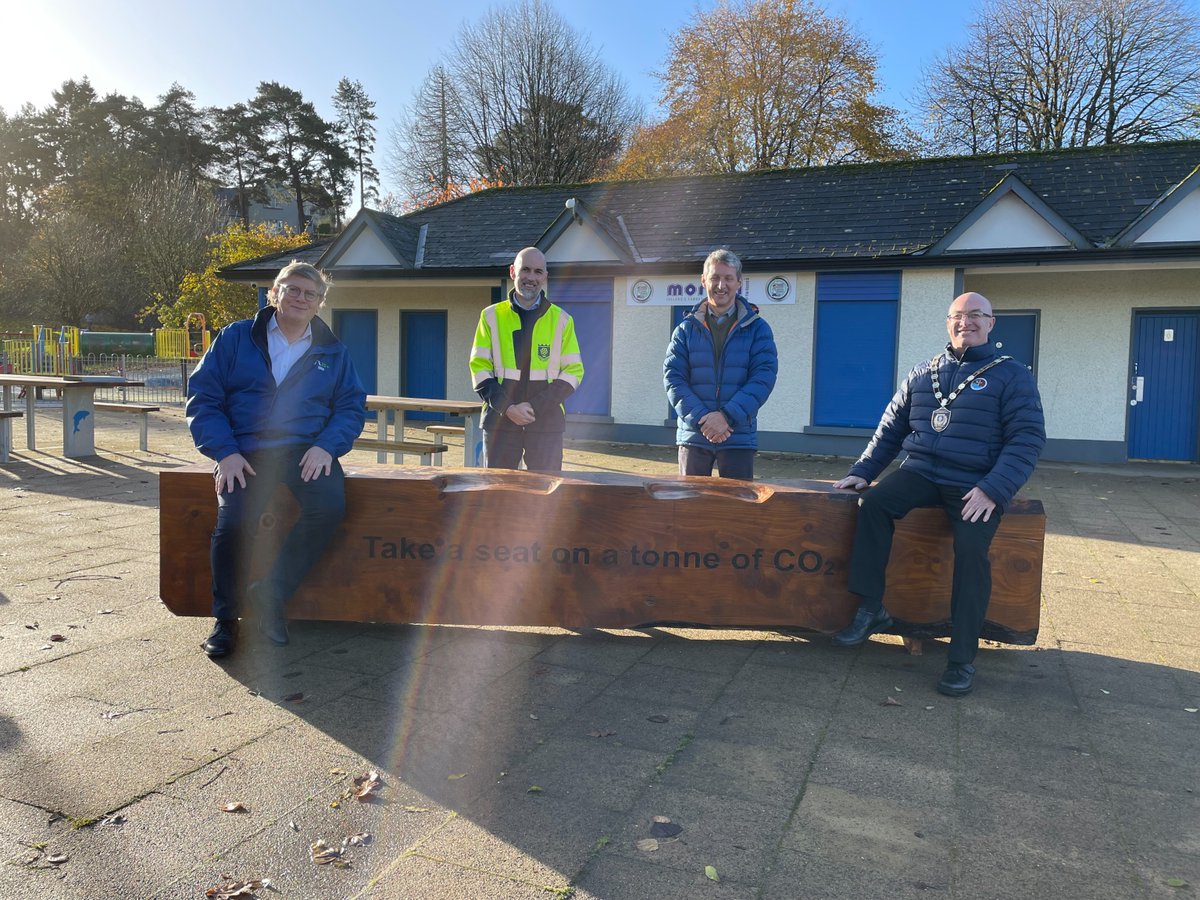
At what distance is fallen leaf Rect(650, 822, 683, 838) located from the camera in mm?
2745

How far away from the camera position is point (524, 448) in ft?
18.0

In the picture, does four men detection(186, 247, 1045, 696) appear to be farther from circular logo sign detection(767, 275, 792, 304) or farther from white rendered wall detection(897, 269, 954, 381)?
circular logo sign detection(767, 275, 792, 304)

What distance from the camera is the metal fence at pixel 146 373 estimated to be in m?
23.2

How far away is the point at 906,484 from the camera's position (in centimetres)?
430

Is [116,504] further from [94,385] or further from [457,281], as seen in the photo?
[457,281]

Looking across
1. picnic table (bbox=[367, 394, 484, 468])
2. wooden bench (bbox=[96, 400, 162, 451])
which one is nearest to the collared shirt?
picnic table (bbox=[367, 394, 484, 468])

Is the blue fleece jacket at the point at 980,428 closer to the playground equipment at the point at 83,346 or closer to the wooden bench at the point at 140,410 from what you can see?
the wooden bench at the point at 140,410

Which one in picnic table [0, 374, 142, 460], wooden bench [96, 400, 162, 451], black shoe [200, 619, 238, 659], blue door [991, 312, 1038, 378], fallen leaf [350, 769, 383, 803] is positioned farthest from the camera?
blue door [991, 312, 1038, 378]

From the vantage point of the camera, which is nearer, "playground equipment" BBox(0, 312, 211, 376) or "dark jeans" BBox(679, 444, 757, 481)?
"dark jeans" BBox(679, 444, 757, 481)

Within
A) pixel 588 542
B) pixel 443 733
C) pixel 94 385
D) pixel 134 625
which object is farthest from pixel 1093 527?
pixel 94 385

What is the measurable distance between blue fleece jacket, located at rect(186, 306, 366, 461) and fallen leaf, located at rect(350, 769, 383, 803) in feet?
5.73

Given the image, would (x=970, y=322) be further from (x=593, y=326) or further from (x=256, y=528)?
(x=593, y=326)

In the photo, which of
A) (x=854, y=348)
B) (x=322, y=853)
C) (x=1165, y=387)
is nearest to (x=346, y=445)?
(x=322, y=853)

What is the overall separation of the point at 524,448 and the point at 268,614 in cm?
177
